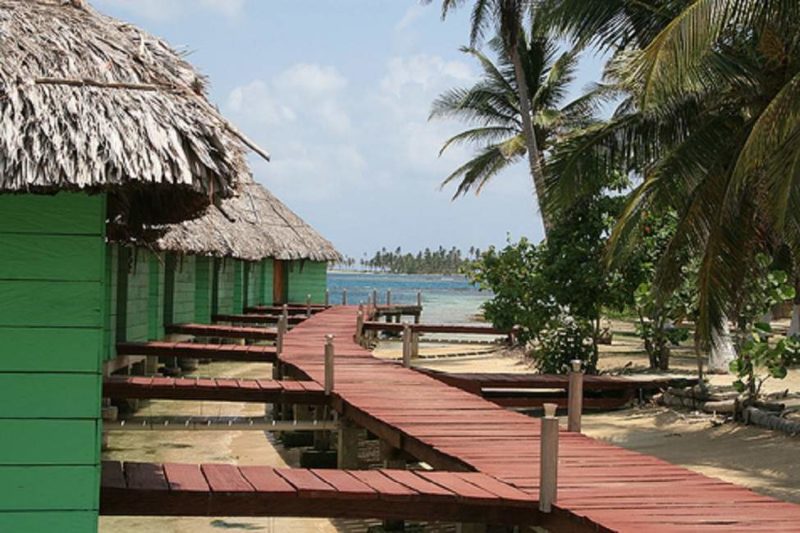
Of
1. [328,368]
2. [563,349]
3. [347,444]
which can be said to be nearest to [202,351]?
[328,368]

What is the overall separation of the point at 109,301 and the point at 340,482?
717cm

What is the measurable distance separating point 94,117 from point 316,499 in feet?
7.88

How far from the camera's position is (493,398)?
14.4m

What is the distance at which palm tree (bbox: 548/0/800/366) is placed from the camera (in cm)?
897

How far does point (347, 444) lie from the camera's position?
10.5m

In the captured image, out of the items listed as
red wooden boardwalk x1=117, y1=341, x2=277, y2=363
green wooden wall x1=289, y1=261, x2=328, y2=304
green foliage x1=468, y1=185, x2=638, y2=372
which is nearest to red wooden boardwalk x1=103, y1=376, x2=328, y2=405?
red wooden boardwalk x1=117, y1=341, x2=277, y2=363

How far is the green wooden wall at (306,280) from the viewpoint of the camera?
30.8 meters

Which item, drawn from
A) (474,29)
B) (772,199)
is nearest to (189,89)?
(772,199)

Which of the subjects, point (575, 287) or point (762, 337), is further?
point (575, 287)

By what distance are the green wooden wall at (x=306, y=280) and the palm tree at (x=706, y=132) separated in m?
17.6

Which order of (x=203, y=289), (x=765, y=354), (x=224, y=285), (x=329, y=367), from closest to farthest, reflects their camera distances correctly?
(x=329, y=367), (x=765, y=354), (x=203, y=289), (x=224, y=285)

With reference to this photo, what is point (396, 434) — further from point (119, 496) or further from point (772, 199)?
point (772, 199)

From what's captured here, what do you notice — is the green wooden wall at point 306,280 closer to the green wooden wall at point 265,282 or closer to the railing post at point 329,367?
the green wooden wall at point 265,282

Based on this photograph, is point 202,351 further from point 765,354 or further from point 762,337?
point 765,354
